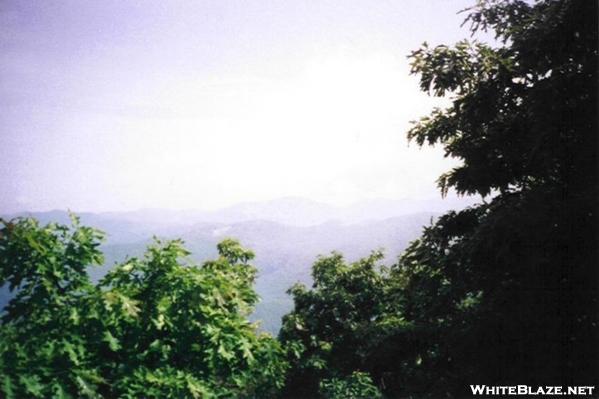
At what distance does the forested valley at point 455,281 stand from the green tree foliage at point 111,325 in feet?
0.07

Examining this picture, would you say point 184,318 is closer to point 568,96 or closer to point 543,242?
point 543,242

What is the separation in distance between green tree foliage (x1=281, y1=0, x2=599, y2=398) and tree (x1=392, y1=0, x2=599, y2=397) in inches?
0.8

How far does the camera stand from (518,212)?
6.15m

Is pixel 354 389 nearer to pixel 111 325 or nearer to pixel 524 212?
pixel 524 212

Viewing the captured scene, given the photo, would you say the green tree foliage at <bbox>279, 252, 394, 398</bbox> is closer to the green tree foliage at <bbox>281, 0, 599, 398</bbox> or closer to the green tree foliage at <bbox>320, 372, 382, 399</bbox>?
the green tree foliage at <bbox>320, 372, 382, 399</bbox>

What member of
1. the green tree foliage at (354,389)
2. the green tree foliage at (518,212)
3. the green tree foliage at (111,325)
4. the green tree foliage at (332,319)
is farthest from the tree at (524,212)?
the green tree foliage at (332,319)

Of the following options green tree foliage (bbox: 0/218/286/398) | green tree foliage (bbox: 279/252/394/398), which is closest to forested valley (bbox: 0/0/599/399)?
green tree foliage (bbox: 0/218/286/398)

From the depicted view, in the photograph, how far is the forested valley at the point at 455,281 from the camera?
4266 mm

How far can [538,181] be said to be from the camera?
25.9 feet

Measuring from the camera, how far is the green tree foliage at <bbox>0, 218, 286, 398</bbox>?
3932 mm

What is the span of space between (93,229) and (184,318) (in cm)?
205

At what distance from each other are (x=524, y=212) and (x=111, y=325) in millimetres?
6982

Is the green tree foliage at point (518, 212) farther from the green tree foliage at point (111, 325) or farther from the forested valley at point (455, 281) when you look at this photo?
the green tree foliage at point (111, 325)

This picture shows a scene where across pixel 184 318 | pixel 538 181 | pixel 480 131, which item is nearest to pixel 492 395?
pixel 538 181
